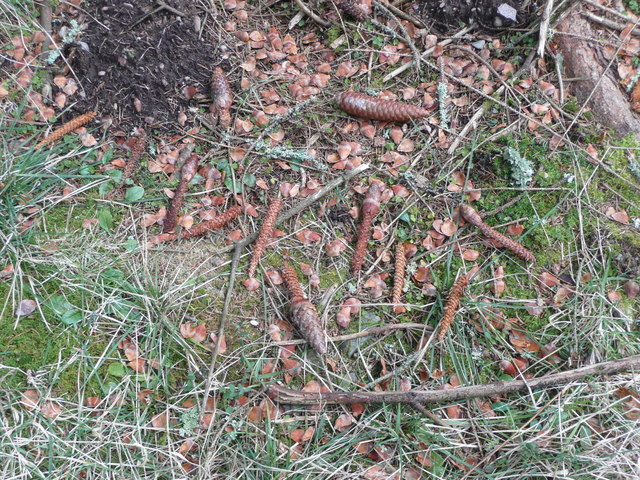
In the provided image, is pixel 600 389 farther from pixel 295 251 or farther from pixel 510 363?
pixel 295 251

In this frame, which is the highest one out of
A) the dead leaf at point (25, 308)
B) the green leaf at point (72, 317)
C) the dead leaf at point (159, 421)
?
the dead leaf at point (25, 308)

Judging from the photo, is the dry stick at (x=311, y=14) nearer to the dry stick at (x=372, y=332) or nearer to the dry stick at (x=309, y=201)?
the dry stick at (x=309, y=201)

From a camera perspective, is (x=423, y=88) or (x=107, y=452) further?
(x=423, y=88)

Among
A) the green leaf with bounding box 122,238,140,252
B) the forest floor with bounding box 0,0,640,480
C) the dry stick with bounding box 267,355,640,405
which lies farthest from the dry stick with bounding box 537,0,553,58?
the green leaf with bounding box 122,238,140,252

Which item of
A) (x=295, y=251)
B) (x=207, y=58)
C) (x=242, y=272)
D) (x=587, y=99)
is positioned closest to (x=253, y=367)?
(x=242, y=272)

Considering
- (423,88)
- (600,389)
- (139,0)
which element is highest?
(139,0)

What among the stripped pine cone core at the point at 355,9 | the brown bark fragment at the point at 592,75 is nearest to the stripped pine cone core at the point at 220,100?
the stripped pine cone core at the point at 355,9

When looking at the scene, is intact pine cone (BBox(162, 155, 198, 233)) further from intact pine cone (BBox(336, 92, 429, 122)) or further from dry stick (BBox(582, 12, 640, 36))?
dry stick (BBox(582, 12, 640, 36))

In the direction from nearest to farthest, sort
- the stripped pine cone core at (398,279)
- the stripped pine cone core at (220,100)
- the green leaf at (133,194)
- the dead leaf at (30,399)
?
the dead leaf at (30,399)
the stripped pine cone core at (398,279)
the green leaf at (133,194)
the stripped pine cone core at (220,100)
